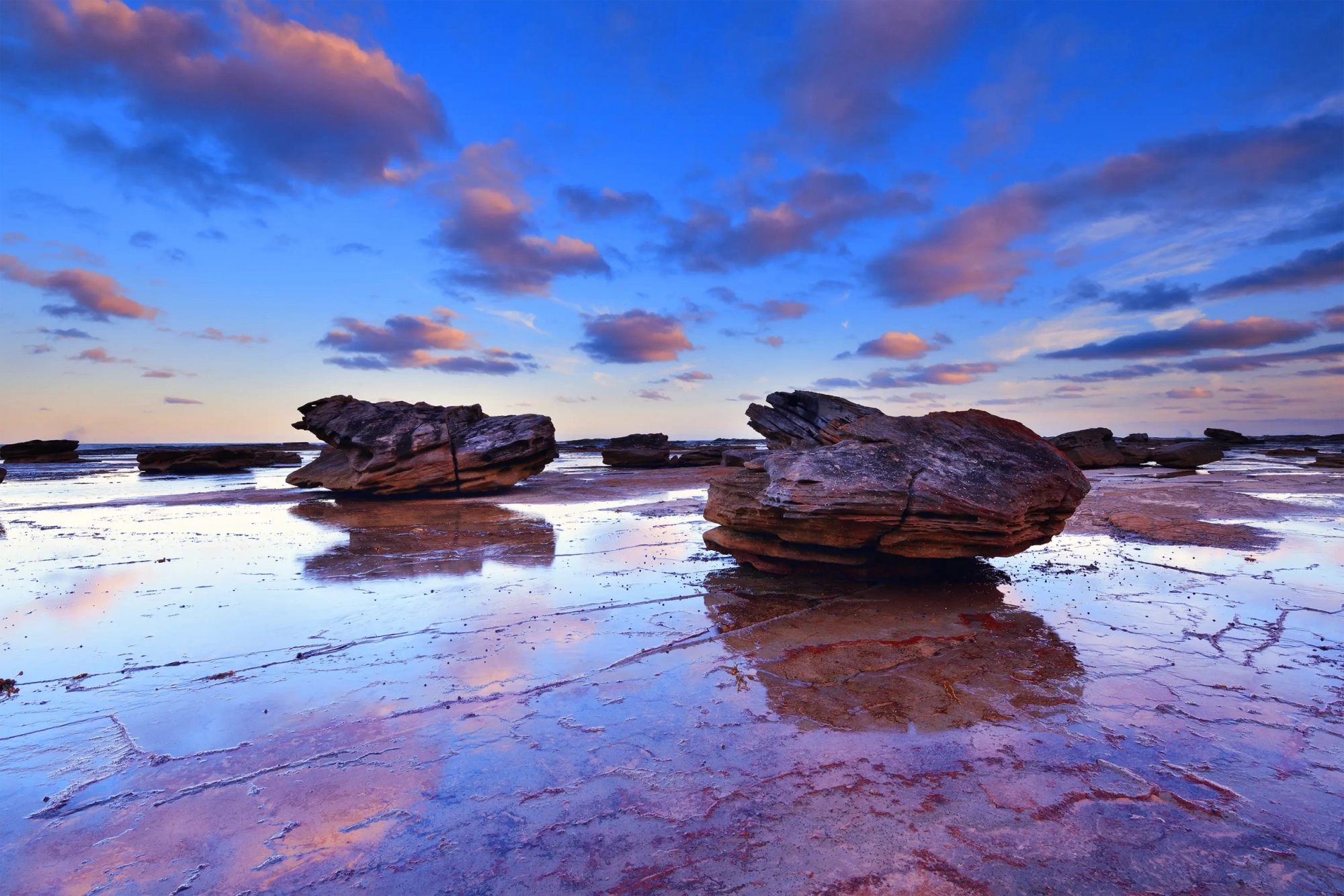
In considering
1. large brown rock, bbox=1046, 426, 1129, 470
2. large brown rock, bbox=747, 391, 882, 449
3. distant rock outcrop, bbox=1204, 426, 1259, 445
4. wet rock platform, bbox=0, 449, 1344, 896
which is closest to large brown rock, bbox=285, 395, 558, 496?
large brown rock, bbox=747, 391, 882, 449

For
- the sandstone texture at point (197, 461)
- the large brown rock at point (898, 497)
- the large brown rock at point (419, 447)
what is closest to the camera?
the large brown rock at point (898, 497)

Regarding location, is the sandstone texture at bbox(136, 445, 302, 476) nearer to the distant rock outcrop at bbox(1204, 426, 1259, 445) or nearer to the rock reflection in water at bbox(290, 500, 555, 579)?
the rock reflection in water at bbox(290, 500, 555, 579)

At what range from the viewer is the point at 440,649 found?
6023 millimetres

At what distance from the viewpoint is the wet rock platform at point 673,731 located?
120 inches

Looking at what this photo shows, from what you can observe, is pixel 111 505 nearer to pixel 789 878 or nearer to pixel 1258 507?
pixel 789 878

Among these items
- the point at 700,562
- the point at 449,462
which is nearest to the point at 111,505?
the point at 449,462

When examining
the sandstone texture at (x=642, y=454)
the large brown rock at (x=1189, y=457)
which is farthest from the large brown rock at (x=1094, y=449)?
the sandstone texture at (x=642, y=454)

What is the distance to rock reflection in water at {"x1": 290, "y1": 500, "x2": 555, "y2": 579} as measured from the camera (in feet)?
32.0

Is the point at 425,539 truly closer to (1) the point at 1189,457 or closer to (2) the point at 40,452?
(1) the point at 1189,457

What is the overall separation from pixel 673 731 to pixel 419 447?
17.1 meters

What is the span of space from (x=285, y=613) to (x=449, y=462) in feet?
43.6

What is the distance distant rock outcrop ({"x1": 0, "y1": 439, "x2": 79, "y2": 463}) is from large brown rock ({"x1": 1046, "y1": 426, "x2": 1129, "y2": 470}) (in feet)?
219

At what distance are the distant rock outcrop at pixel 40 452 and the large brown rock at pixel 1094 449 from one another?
66791 mm

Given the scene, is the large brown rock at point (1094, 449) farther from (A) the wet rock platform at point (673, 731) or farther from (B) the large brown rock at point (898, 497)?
(B) the large brown rock at point (898, 497)
